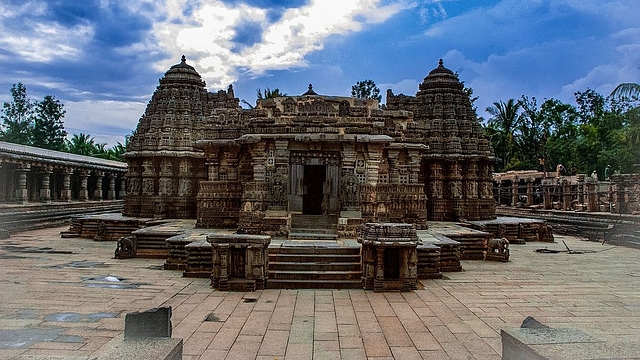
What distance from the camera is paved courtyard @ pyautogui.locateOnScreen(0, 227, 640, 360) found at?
5.13m

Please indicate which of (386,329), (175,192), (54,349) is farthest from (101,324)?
(175,192)

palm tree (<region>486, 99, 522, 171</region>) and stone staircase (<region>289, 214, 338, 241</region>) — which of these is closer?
stone staircase (<region>289, 214, 338, 241</region>)

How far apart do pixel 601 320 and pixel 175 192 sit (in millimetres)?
15919

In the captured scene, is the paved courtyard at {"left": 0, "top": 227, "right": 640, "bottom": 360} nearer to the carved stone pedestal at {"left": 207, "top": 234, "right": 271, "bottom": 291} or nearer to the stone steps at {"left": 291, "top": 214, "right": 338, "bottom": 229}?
the carved stone pedestal at {"left": 207, "top": 234, "right": 271, "bottom": 291}

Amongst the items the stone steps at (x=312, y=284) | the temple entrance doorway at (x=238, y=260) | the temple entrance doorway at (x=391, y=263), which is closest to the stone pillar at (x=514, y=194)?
the temple entrance doorway at (x=391, y=263)

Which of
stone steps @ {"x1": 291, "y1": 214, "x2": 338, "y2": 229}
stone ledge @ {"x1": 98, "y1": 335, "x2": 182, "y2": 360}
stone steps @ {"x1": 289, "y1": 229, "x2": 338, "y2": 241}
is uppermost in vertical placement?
stone steps @ {"x1": 291, "y1": 214, "x2": 338, "y2": 229}

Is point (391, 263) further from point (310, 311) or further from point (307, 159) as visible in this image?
point (307, 159)

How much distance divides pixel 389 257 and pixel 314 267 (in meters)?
1.55

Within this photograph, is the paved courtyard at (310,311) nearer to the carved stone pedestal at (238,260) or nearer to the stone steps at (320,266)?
the carved stone pedestal at (238,260)

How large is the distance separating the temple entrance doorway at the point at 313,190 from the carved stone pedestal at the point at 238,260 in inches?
263

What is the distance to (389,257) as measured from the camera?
8.37 m

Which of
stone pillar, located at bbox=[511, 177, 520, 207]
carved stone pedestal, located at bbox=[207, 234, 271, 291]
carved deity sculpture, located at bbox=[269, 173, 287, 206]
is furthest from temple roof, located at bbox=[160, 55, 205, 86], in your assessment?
stone pillar, located at bbox=[511, 177, 520, 207]

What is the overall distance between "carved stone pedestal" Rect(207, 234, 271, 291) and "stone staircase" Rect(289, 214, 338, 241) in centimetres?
295

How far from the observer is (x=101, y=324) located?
5.89 meters
